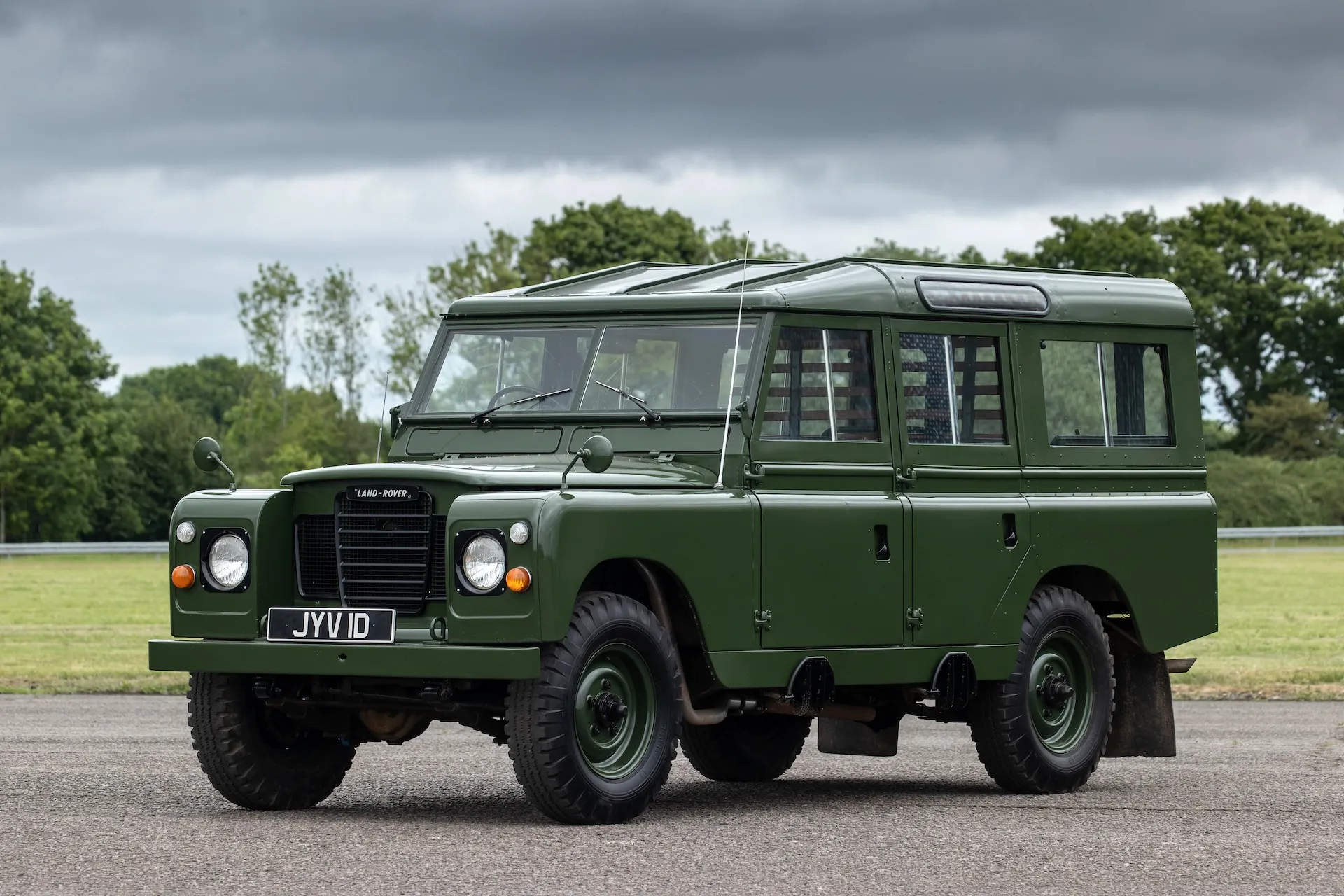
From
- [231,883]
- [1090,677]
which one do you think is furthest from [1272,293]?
[231,883]

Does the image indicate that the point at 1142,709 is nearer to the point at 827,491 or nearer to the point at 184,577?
the point at 827,491

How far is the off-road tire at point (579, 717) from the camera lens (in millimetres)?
10125

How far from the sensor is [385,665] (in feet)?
33.6

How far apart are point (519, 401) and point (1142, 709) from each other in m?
4.24

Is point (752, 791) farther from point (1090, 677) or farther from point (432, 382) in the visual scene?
point (432, 382)

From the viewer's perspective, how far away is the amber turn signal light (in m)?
11.2

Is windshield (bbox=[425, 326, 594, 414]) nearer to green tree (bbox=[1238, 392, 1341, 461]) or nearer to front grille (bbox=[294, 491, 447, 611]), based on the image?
front grille (bbox=[294, 491, 447, 611])

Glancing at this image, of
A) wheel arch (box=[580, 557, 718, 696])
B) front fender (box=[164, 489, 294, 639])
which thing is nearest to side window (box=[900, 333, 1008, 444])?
wheel arch (box=[580, 557, 718, 696])

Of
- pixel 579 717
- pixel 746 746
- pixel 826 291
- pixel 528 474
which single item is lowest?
pixel 746 746

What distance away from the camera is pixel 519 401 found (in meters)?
12.1

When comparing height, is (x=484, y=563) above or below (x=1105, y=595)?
above

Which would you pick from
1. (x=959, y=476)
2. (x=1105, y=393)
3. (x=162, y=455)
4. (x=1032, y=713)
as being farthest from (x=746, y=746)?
(x=162, y=455)

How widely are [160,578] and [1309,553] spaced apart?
2601 centimetres

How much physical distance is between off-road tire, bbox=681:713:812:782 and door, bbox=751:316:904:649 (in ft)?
5.62
